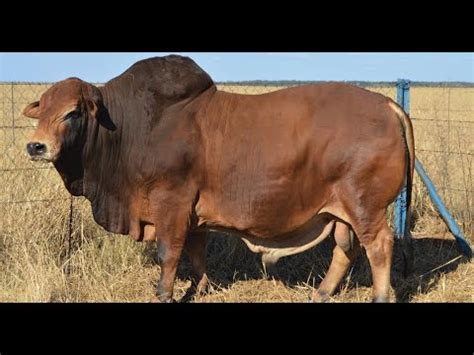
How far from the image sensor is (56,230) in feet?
24.1

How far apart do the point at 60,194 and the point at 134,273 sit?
53.1 inches

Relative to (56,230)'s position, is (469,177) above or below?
above

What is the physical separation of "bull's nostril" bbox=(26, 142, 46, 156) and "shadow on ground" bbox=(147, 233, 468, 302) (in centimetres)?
233

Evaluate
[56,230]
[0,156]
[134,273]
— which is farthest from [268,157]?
[0,156]

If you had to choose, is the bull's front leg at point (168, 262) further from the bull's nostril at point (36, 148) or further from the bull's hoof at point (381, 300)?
the bull's hoof at point (381, 300)

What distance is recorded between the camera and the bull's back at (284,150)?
5.76m

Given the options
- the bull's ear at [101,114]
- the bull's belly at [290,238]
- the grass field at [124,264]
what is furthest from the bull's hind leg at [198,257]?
the bull's ear at [101,114]

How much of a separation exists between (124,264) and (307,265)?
2155mm

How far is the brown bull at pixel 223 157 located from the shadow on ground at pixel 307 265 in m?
1.11

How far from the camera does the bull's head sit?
220 inches

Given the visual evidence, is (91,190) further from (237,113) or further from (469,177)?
(469,177)

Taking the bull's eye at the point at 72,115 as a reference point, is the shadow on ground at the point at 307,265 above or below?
below

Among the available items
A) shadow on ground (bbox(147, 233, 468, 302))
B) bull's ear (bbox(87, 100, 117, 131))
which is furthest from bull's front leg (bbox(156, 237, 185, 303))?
bull's ear (bbox(87, 100, 117, 131))

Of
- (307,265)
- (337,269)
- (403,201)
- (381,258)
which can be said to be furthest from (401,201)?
(381,258)
